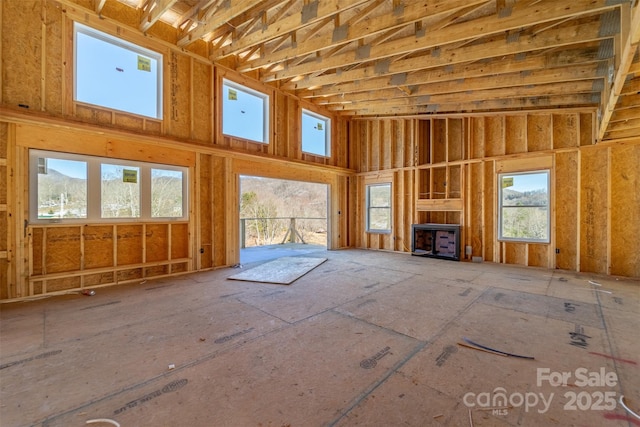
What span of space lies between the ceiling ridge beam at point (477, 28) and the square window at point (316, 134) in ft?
10.1

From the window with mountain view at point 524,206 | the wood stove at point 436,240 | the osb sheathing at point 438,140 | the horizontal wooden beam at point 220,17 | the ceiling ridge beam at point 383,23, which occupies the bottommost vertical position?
the wood stove at point 436,240

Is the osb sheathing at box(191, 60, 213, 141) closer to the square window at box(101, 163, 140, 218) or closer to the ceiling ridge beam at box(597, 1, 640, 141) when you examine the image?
the square window at box(101, 163, 140, 218)

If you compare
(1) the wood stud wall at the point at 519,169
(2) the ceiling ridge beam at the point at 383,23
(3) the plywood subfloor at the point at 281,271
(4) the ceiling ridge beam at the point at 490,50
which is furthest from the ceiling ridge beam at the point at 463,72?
(3) the plywood subfloor at the point at 281,271

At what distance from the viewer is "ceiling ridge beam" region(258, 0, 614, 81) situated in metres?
3.12

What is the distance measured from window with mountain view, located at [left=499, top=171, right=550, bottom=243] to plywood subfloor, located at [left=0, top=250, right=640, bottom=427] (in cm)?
227

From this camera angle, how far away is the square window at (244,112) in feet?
21.2

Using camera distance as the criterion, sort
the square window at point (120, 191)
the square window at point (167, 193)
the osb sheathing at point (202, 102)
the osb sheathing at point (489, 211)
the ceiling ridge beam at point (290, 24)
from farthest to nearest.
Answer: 1. the osb sheathing at point (489, 211)
2. the osb sheathing at point (202, 102)
3. the square window at point (167, 193)
4. the square window at point (120, 191)
5. the ceiling ridge beam at point (290, 24)

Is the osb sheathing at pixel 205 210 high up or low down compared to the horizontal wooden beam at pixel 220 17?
down

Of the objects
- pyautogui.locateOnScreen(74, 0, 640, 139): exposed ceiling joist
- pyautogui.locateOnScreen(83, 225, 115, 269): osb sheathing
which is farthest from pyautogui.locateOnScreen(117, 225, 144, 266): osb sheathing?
pyautogui.locateOnScreen(74, 0, 640, 139): exposed ceiling joist

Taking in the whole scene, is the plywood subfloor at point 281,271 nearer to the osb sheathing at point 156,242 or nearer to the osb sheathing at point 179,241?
the osb sheathing at point 179,241

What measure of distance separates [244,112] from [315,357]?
6.25 meters

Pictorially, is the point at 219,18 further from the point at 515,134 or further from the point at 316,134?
the point at 515,134

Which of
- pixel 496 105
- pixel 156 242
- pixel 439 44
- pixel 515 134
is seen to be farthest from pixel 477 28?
pixel 156 242

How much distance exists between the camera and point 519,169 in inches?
262
